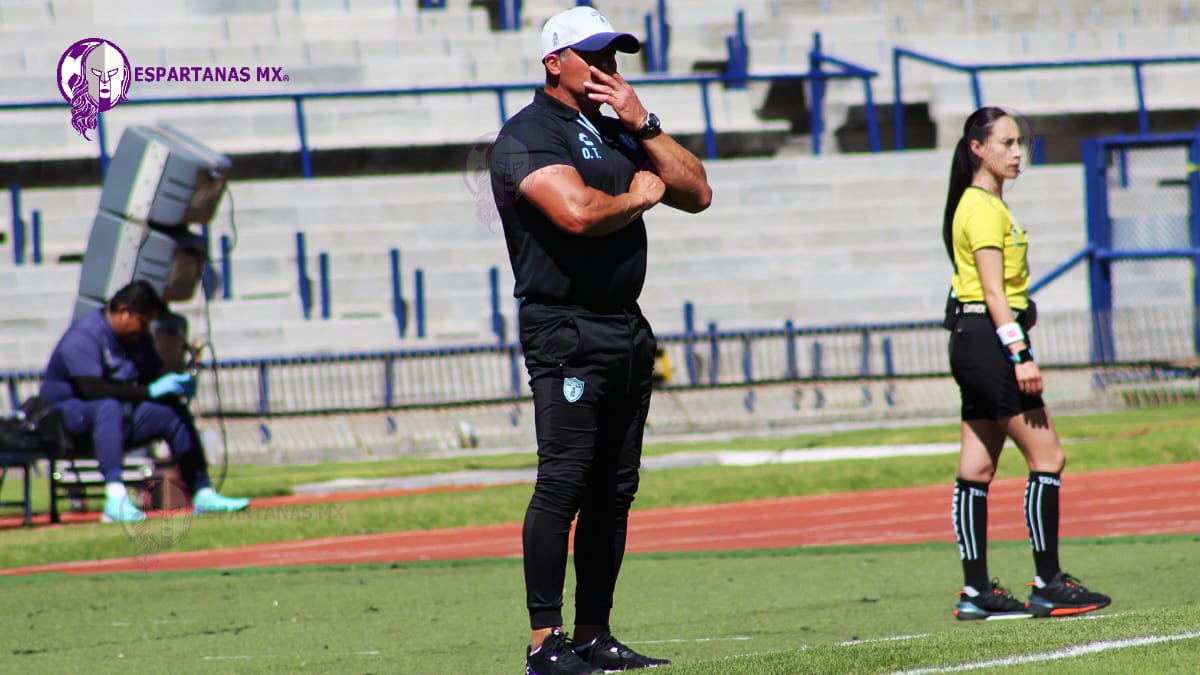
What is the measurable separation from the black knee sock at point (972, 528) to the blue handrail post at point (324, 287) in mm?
12868

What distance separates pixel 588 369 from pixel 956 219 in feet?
7.47

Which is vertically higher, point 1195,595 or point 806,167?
point 806,167

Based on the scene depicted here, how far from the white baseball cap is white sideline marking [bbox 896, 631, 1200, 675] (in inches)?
77.2

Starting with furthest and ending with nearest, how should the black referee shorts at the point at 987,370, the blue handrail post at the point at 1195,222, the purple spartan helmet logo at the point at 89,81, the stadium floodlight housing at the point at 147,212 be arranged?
the blue handrail post at the point at 1195,222 < the stadium floodlight housing at the point at 147,212 < the purple spartan helmet logo at the point at 89,81 < the black referee shorts at the point at 987,370

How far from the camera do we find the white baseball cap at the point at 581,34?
4832 mm

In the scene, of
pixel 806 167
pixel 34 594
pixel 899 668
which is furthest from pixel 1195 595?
pixel 806 167

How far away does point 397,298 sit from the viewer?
1856 cm

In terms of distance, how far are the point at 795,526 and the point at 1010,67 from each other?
509 inches

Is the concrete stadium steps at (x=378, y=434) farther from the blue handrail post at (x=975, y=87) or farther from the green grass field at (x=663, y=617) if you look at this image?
the blue handrail post at (x=975, y=87)

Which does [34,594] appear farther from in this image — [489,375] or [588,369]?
[489,375]

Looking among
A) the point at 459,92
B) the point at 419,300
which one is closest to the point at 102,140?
the point at 419,300

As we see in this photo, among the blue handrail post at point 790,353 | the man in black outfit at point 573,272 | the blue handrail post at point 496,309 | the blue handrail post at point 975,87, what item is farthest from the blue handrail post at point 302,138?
the man in black outfit at point 573,272

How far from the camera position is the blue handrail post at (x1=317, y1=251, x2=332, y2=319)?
61.1 ft

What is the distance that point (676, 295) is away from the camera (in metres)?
19.2
